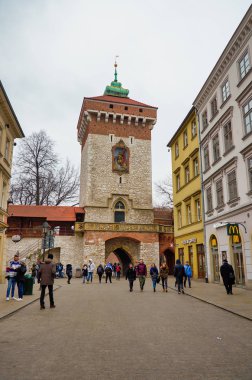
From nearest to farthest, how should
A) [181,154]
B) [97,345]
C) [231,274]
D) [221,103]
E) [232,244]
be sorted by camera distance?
[97,345], [231,274], [232,244], [221,103], [181,154]

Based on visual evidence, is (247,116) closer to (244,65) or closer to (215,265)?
(244,65)

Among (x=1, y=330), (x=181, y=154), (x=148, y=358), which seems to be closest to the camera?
(x=148, y=358)

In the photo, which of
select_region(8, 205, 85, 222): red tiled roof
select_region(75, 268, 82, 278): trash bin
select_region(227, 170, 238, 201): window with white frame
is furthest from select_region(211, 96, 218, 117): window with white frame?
select_region(75, 268, 82, 278): trash bin

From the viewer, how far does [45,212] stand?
122ft

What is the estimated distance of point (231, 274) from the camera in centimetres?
1569

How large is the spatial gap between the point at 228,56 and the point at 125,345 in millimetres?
18684

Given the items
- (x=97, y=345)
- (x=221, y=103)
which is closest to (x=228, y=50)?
(x=221, y=103)

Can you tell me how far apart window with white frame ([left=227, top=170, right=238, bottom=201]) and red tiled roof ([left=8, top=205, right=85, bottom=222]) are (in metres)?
21.1

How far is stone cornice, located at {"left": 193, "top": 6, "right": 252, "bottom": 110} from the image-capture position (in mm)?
17859

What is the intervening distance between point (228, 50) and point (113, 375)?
64.3 feet

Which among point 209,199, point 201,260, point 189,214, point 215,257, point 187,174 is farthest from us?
point 187,174

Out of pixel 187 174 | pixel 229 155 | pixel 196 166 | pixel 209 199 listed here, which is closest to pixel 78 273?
pixel 187 174

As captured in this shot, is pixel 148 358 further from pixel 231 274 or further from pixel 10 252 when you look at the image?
pixel 10 252

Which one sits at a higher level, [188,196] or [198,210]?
[188,196]
